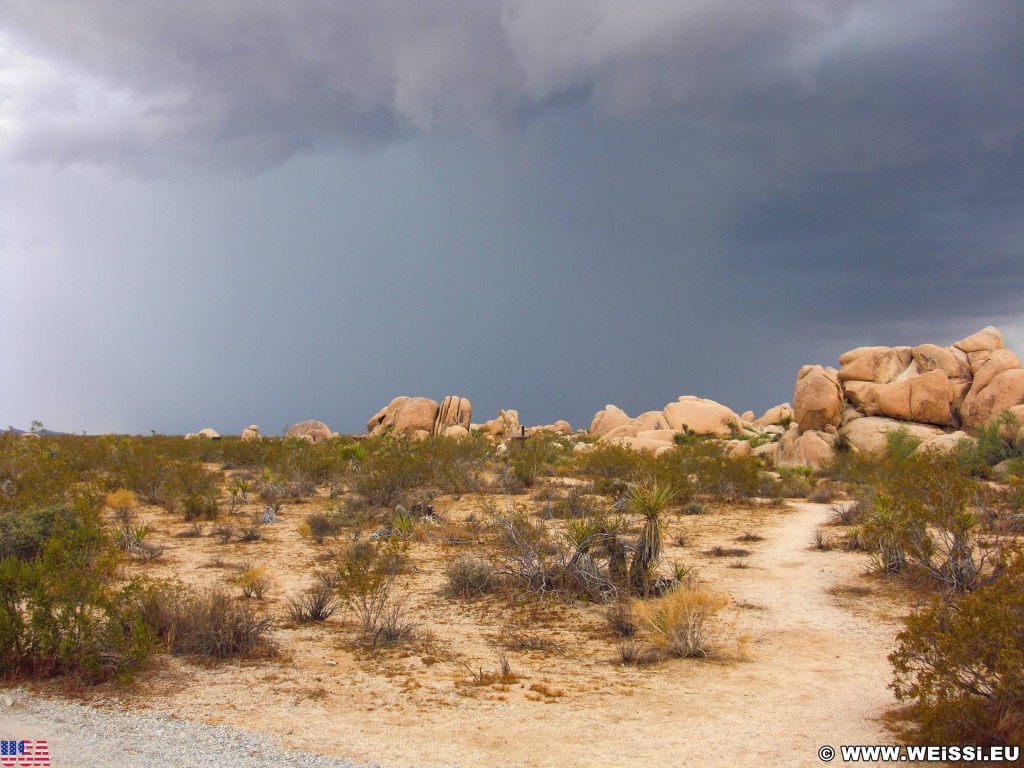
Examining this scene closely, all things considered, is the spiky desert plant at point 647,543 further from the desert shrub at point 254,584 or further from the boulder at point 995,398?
the boulder at point 995,398

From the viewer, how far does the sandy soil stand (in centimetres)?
593

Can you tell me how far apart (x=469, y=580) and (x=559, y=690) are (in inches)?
175

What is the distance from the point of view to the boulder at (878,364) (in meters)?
33.6

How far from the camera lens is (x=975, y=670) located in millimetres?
5777

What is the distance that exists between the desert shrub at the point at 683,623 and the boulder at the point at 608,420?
44.2 m

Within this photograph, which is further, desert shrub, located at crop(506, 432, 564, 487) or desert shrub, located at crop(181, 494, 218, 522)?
desert shrub, located at crop(506, 432, 564, 487)

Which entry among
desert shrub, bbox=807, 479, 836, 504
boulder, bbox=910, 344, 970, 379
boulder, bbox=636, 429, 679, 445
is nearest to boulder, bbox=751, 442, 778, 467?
boulder, bbox=636, 429, 679, 445

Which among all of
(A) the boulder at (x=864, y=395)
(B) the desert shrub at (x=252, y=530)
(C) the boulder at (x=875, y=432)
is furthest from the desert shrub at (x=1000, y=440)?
(B) the desert shrub at (x=252, y=530)

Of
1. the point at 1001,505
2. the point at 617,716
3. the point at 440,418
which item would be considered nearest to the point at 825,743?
the point at 617,716

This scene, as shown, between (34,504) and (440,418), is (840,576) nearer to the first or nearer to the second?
(34,504)

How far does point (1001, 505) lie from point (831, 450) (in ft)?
59.2

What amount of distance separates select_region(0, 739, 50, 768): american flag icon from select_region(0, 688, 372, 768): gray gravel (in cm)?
6

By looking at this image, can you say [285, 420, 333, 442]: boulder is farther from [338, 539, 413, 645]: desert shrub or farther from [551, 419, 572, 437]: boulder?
[338, 539, 413, 645]: desert shrub

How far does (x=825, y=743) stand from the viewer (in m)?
5.94
